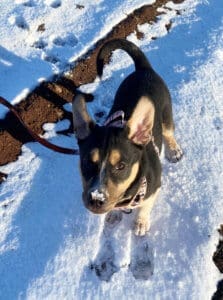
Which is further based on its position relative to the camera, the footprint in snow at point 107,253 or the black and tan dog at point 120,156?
the footprint in snow at point 107,253

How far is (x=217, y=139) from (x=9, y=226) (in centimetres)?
249

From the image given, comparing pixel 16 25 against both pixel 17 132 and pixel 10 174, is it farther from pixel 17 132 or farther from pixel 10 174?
pixel 10 174

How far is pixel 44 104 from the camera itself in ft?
21.6

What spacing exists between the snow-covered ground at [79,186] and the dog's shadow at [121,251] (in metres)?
0.01

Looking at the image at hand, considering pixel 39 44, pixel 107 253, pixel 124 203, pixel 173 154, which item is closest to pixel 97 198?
pixel 124 203

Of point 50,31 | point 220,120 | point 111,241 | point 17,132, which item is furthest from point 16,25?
point 111,241

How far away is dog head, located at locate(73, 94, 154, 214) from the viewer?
164 inches

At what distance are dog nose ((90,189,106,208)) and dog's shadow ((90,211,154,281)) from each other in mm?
1261

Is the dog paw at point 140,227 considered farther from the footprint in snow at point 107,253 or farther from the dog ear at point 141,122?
the dog ear at point 141,122

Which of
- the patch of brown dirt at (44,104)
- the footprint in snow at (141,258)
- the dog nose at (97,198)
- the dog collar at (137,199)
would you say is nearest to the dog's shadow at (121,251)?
the footprint in snow at (141,258)

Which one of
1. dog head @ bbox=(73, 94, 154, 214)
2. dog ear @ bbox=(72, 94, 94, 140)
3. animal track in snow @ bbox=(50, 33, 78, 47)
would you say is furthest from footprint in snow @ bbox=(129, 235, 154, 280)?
animal track in snow @ bbox=(50, 33, 78, 47)

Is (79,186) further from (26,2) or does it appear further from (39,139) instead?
(26,2)

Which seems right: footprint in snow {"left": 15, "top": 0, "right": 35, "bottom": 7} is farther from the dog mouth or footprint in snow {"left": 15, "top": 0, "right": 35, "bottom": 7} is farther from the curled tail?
the dog mouth

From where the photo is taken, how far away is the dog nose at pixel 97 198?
4.12 meters
